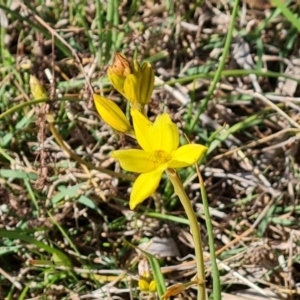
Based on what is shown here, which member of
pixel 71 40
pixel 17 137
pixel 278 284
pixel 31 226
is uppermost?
pixel 71 40

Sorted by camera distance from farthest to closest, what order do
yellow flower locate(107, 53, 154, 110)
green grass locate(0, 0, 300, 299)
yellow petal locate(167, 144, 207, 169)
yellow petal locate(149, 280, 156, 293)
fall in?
green grass locate(0, 0, 300, 299)
yellow petal locate(149, 280, 156, 293)
yellow flower locate(107, 53, 154, 110)
yellow petal locate(167, 144, 207, 169)

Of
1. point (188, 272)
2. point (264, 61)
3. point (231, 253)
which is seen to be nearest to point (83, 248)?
point (188, 272)

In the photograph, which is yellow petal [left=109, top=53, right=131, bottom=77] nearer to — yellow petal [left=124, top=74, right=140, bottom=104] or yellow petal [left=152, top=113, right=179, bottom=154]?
yellow petal [left=124, top=74, right=140, bottom=104]

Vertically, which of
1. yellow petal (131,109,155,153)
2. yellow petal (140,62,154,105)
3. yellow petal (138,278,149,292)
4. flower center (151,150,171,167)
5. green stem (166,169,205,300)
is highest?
yellow petal (140,62,154,105)

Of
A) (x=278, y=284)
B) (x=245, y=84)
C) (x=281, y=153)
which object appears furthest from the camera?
(x=245, y=84)

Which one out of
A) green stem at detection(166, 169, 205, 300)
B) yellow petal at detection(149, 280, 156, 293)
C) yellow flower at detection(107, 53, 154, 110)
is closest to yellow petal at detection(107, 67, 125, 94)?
yellow flower at detection(107, 53, 154, 110)

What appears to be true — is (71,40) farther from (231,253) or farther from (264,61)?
(231,253)

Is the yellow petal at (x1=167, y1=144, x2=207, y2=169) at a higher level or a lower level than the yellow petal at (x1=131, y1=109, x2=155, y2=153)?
lower
